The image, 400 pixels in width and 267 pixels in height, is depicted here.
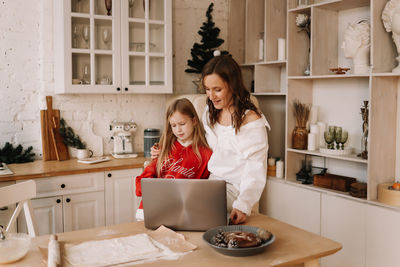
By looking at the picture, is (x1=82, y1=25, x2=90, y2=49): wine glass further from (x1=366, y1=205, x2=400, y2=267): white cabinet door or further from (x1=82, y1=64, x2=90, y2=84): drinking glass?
(x1=366, y1=205, x2=400, y2=267): white cabinet door

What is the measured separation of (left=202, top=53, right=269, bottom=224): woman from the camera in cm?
216

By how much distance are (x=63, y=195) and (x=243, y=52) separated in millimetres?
2350

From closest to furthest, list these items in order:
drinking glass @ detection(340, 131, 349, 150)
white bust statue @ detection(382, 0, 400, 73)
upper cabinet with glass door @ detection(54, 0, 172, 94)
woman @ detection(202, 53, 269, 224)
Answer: woman @ detection(202, 53, 269, 224) < white bust statue @ detection(382, 0, 400, 73) < drinking glass @ detection(340, 131, 349, 150) < upper cabinet with glass door @ detection(54, 0, 172, 94)

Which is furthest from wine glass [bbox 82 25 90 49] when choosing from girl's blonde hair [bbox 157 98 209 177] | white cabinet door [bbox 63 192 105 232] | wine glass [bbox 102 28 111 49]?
girl's blonde hair [bbox 157 98 209 177]

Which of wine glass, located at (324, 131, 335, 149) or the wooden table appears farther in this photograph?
wine glass, located at (324, 131, 335, 149)

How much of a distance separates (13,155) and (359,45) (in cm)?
282

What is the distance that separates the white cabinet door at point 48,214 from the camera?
3.06m

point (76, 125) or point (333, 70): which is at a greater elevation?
point (333, 70)

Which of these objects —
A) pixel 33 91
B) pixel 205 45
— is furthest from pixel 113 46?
pixel 205 45

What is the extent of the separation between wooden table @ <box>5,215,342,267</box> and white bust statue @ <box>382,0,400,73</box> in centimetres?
154

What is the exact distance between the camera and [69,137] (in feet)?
11.9

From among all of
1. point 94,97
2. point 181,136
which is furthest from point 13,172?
point 181,136

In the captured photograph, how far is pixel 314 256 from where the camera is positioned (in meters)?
1.61

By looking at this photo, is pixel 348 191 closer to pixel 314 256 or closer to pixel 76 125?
pixel 314 256
